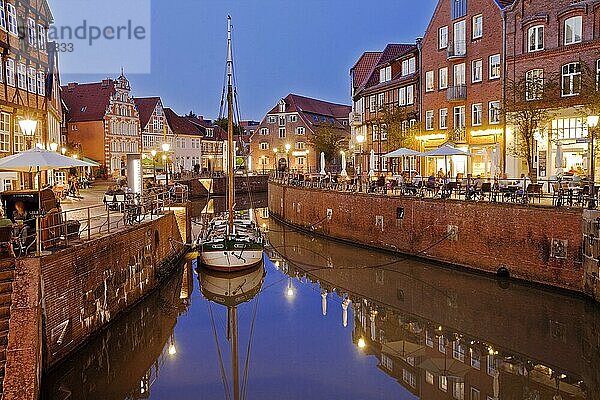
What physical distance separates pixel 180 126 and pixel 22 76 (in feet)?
187

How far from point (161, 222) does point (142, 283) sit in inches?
157

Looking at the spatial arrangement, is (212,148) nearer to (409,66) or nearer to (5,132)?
(409,66)

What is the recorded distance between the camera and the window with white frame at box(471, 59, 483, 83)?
118ft

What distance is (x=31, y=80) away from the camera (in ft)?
103

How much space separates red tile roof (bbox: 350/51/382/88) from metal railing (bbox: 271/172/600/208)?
22237 mm

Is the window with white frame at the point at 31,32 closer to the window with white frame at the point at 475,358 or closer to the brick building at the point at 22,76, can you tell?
the brick building at the point at 22,76

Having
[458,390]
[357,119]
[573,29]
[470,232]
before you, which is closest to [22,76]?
[470,232]

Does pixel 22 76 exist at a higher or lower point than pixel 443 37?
lower

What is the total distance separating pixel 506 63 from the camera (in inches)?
1325

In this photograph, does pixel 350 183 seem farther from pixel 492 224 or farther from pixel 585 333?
pixel 585 333

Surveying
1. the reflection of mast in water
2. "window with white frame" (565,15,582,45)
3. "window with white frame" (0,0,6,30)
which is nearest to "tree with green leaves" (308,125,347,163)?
"window with white frame" (565,15,582,45)

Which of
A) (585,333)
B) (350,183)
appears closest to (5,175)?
(350,183)

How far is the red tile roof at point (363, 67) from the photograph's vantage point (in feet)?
187

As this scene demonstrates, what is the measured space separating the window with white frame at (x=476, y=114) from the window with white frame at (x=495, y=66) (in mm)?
2074
